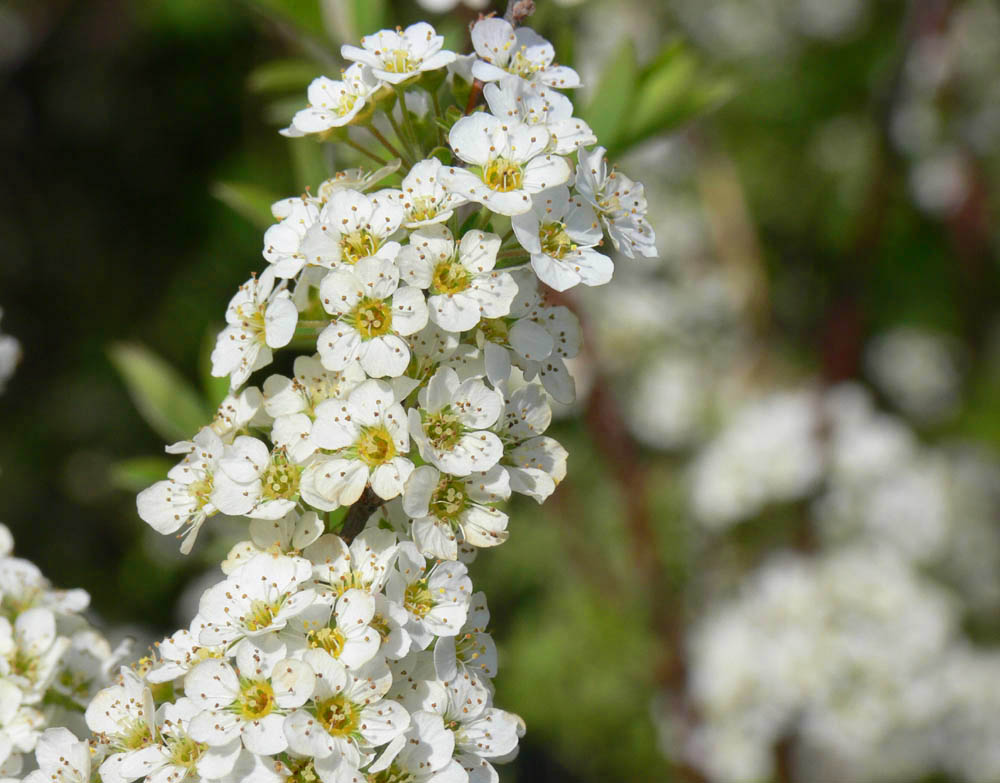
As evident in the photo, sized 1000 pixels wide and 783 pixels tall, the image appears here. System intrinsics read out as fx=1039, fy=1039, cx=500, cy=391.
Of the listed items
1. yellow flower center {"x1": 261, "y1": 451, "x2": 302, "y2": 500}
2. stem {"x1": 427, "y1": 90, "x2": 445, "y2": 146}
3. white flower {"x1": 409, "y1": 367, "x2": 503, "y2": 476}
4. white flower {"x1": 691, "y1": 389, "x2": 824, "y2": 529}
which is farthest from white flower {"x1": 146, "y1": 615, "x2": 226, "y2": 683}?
white flower {"x1": 691, "y1": 389, "x2": 824, "y2": 529}

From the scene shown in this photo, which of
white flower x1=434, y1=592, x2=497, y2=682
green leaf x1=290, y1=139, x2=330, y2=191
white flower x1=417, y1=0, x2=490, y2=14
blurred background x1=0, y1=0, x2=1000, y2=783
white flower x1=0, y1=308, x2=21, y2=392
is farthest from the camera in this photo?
blurred background x1=0, y1=0, x2=1000, y2=783

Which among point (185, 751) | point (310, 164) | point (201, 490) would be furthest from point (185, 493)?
point (310, 164)

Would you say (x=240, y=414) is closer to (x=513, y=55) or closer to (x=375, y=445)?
(x=375, y=445)

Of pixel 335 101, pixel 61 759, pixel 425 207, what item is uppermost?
pixel 335 101

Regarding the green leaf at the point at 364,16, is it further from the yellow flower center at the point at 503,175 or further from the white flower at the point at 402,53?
the yellow flower center at the point at 503,175

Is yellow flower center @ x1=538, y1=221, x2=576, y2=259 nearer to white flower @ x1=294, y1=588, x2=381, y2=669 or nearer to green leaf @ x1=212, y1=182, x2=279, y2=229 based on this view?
white flower @ x1=294, y1=588, x2=381, y2=669

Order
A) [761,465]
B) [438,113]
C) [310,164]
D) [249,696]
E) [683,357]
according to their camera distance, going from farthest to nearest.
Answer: [683,357]
[761,465]
[310,164]
[438,113]
[249,696]

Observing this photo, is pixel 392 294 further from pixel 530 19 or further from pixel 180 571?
pixel 180 571

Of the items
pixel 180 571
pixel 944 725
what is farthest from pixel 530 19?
pixel 180 571
